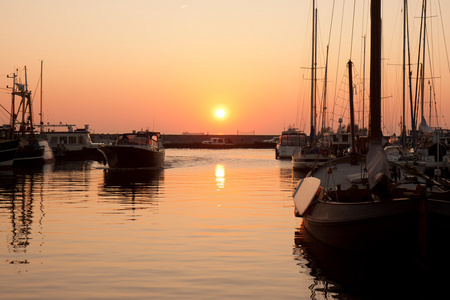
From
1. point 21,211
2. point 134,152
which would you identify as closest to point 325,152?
point 134,152

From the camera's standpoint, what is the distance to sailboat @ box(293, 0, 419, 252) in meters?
13.3

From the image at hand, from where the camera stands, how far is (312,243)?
1725 centimetres

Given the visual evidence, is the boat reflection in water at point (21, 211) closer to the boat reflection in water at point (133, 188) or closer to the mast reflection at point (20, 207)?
the mast reflection at point (20, 207)

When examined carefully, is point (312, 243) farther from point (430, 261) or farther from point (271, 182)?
point (271, 182)

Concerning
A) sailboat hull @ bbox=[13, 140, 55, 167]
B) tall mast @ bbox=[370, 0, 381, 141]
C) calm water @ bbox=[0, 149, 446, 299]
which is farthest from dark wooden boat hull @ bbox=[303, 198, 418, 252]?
sailboat hull @ bbox=[13, 140, 55, 167]

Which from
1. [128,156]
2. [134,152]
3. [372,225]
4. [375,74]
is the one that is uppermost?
[375,74]

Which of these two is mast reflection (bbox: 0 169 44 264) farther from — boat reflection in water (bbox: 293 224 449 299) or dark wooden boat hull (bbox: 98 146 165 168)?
dark wooden boat hull (bbox: 98 146 165 168)

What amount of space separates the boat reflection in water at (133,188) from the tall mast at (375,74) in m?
11.8

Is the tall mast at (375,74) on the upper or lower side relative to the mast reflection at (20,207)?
upper

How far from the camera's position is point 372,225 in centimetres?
1375

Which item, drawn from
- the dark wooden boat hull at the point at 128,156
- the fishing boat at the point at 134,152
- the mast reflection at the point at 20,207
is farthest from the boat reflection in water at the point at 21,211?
the fishing boat at the point at 134,152

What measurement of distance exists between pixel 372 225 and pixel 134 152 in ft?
132

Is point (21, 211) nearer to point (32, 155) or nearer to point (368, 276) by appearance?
point (368, 276)

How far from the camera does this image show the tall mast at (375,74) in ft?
54.9
